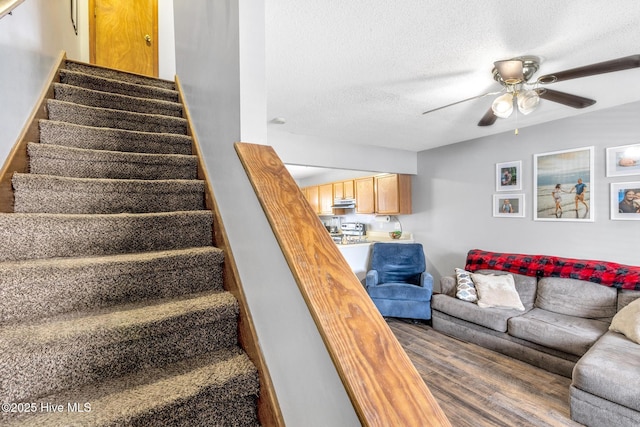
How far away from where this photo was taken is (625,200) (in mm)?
2898

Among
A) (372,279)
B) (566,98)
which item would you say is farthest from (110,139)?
(372,279)

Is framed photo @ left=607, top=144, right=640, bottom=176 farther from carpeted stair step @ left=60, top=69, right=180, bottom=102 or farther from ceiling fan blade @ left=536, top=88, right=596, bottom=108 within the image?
carpeted stair step @ left=60, top=69, right=180, bottom=102

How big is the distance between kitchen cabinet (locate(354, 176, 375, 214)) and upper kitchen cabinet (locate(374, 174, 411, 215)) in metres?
0.17

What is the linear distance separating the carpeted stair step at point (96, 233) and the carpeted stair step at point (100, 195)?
0.18m

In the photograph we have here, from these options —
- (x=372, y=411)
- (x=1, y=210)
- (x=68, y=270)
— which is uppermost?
(x=1, y=210)

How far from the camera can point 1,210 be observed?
1272 millimetres

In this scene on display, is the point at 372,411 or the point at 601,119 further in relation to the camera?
the point at 601,119

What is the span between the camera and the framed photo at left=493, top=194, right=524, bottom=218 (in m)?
3.71

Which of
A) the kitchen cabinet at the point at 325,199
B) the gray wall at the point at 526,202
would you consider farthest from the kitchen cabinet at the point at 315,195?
the gray wall at the point at 526,202

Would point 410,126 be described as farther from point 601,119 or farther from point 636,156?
point 636,156

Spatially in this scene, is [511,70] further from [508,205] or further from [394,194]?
[394,194]

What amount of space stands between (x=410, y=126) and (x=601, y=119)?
73.0 inches

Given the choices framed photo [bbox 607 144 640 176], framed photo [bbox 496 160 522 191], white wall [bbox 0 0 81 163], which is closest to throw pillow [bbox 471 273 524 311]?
framed photo [bbox 496 160 522 191]

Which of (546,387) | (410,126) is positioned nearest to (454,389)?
(546,387)
